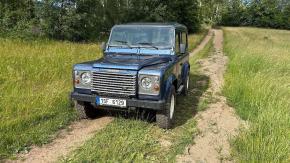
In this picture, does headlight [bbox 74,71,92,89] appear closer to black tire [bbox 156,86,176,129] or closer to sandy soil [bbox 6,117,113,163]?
sandy soil [bbox 6,117,113,163]

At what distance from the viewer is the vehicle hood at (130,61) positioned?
5.29 meters

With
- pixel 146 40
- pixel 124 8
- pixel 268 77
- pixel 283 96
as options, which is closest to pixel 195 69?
pixel 268 77

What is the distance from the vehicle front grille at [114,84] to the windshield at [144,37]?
4.89 feet

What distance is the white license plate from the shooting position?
5285mm

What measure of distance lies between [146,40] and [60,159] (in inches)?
128

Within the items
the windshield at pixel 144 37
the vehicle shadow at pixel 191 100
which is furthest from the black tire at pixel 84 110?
the vehicle shadow at pixel 191 100

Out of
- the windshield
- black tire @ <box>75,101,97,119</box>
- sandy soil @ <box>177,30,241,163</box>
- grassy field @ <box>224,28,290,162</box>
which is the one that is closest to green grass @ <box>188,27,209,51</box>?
grassy field @ <box>224,28,290,162</box>

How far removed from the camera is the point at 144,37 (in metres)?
6.65

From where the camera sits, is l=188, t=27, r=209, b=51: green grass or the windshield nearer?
the windshield

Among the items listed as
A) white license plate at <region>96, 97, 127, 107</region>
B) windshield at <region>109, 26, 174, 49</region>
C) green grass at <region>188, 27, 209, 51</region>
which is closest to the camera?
white license plate at <region>96, 97, 127, 107</region>

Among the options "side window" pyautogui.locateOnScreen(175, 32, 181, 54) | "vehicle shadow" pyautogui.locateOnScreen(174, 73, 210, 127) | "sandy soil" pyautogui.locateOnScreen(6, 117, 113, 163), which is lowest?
"vehicle shadow" pyautogui.locateOnScreen(174, 73, 210, 127)

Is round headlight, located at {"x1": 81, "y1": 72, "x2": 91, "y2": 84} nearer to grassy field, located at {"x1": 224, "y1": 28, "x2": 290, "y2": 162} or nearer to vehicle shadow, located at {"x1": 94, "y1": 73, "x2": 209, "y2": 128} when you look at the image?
vehicle shadow, located at {"x1": 94, "y1": 73, "x2": 209, "y2": 128}

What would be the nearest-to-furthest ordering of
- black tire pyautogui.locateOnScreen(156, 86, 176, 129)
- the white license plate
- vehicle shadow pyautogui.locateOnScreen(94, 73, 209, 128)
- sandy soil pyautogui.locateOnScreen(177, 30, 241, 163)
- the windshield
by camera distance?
sandy soil pyautogui.locateOnScreen(177, 30, 241, 163) < the white license plate < black tire pyautogui.locateOnScreen(156, 86, 176, 129) < vehicle shadow pyautogui.locateOnScreen(94, 73, 209, 128) < the windshield

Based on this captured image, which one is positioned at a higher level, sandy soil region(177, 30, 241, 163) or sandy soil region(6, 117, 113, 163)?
sandy soil region(6, 117, 113, 163)
